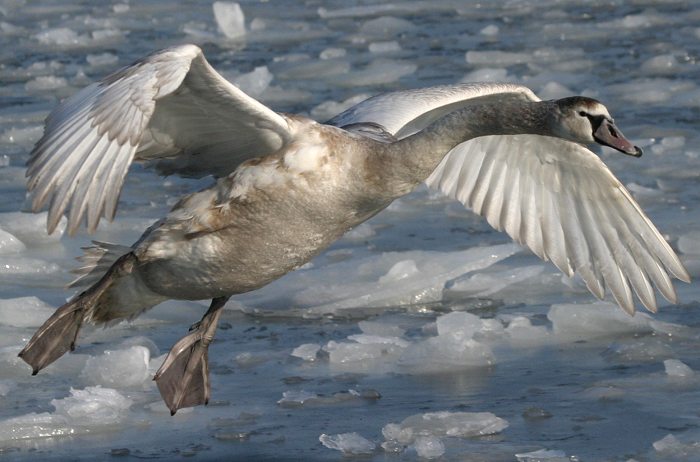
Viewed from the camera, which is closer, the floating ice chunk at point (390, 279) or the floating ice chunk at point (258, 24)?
the floating ice chunk at point (390, 279)

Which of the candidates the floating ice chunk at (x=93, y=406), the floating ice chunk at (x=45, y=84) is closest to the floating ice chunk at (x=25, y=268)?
the floating ice chunk at (x=93, y=406)

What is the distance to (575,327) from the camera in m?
6.59

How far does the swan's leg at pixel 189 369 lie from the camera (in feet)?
18.5

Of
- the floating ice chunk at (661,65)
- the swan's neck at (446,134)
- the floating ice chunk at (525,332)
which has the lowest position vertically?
the floating ice chunk at (525,332)

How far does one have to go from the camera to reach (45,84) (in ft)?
40.9

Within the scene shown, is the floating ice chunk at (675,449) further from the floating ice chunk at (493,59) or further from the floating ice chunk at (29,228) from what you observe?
the floating ice chunk at (493,59)

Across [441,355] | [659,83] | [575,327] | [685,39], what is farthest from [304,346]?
[685,39]

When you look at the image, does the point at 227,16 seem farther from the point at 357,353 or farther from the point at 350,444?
the point at 350,444

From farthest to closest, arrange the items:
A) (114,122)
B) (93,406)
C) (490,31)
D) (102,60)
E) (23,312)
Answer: (490,31) < (102,60) < (23,312) < (93,406) < (114,122)

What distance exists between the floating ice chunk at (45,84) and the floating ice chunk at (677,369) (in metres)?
7.74

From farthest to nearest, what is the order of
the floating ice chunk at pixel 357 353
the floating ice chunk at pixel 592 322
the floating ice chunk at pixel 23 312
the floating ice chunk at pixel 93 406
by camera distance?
1. the floating ice chunk at pixel 23 312
2. the floating ice chunk at pixel 592 322
3. the floating ice chunk at pixel 357 353
4. the floating ice chunk at pixel 93 406

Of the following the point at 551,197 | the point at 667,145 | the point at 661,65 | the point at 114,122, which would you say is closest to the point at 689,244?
the point at 551,197

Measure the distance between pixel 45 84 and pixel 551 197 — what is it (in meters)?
7.04

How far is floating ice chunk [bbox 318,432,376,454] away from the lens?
17.2 ft
